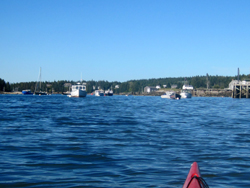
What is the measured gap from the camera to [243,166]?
11.7m

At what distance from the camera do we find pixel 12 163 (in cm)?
1176

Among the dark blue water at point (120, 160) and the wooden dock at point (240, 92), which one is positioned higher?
the wooden dock at point (240, 92)

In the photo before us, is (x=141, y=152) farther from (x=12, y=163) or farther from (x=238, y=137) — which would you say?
(x=238, y=137)

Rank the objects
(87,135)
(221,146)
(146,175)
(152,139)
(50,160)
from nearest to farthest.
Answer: (146,175), (50,160), (221,146), (152,139), (87,135)

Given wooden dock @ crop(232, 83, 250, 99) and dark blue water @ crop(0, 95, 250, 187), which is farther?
wooden dock @ crop(232, 83, 250, 99)

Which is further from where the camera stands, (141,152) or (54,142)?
(54,142)

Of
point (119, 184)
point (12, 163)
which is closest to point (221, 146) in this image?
point (119, 184)

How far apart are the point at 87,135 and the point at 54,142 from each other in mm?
3295

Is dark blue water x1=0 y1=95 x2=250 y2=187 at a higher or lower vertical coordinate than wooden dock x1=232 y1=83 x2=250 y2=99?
lower

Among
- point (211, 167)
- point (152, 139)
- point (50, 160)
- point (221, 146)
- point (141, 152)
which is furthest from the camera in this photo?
point (152, 139)

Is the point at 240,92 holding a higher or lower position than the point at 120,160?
higher

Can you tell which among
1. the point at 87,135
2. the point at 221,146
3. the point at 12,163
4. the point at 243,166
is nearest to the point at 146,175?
the point at 243,166

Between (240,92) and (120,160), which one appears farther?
(240,92)

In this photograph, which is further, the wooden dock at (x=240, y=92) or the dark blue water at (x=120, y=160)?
the wooden dock at (x=240, y=92)
